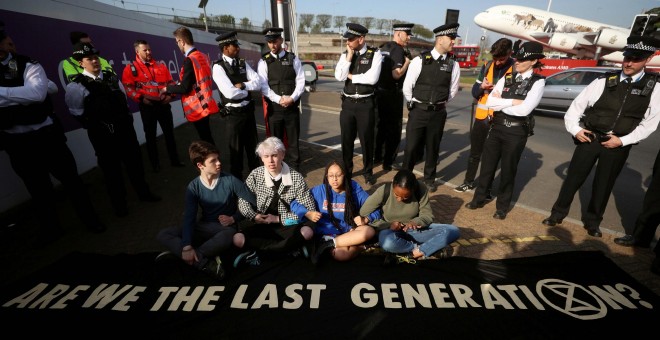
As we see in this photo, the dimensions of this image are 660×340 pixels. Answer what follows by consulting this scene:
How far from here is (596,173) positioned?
11.4 feet

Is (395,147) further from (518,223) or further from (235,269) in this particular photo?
(235,269)

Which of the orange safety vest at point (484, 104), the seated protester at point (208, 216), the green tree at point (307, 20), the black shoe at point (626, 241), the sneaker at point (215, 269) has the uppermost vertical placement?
the green tree at point (307, 20)

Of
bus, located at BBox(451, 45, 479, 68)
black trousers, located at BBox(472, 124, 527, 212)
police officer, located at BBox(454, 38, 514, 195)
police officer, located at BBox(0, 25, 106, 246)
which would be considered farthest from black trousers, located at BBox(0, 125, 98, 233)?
bus, located at BBox(451, 45, 479, 68)

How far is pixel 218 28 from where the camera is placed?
50781 mm

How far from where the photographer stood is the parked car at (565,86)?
10234 mm

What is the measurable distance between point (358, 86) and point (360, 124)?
580 millimetres

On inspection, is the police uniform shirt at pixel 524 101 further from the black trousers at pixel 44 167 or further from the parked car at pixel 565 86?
the parked car at pixel 565 86

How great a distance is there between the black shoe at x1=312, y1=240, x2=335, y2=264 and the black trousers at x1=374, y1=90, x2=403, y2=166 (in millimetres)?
3089

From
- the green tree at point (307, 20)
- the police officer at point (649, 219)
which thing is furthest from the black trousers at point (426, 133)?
the green tree at point (307, 20)

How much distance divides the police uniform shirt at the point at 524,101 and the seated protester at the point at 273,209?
8.39ft

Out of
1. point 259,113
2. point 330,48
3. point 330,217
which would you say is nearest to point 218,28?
point 330,48

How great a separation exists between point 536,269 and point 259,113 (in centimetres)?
1078

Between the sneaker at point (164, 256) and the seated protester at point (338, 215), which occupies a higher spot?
the seated protester at point (338, 215)

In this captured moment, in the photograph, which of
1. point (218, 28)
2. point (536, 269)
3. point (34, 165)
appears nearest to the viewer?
point (536, 269)
